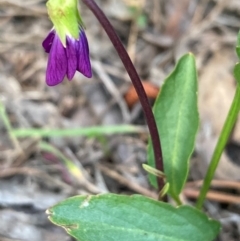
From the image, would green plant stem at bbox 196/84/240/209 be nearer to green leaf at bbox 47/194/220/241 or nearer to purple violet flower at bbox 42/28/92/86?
green leaf at bbox 47/194/220/241

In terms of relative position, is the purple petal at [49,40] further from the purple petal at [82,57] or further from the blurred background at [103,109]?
the blurred background at [103,109]

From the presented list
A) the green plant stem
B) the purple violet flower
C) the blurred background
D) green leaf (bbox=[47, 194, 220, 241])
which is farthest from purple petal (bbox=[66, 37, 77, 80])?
the blurred background

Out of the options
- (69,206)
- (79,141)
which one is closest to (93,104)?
(79,141)

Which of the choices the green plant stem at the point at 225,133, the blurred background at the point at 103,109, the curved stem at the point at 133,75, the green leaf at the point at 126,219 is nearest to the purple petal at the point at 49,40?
the curved stem at the point at 133,75

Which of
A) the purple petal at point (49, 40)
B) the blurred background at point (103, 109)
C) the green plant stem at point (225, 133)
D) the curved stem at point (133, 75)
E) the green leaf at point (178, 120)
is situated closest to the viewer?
the curved stem at point (133, 75)

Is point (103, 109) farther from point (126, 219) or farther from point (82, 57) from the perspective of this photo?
point (82, 57)
